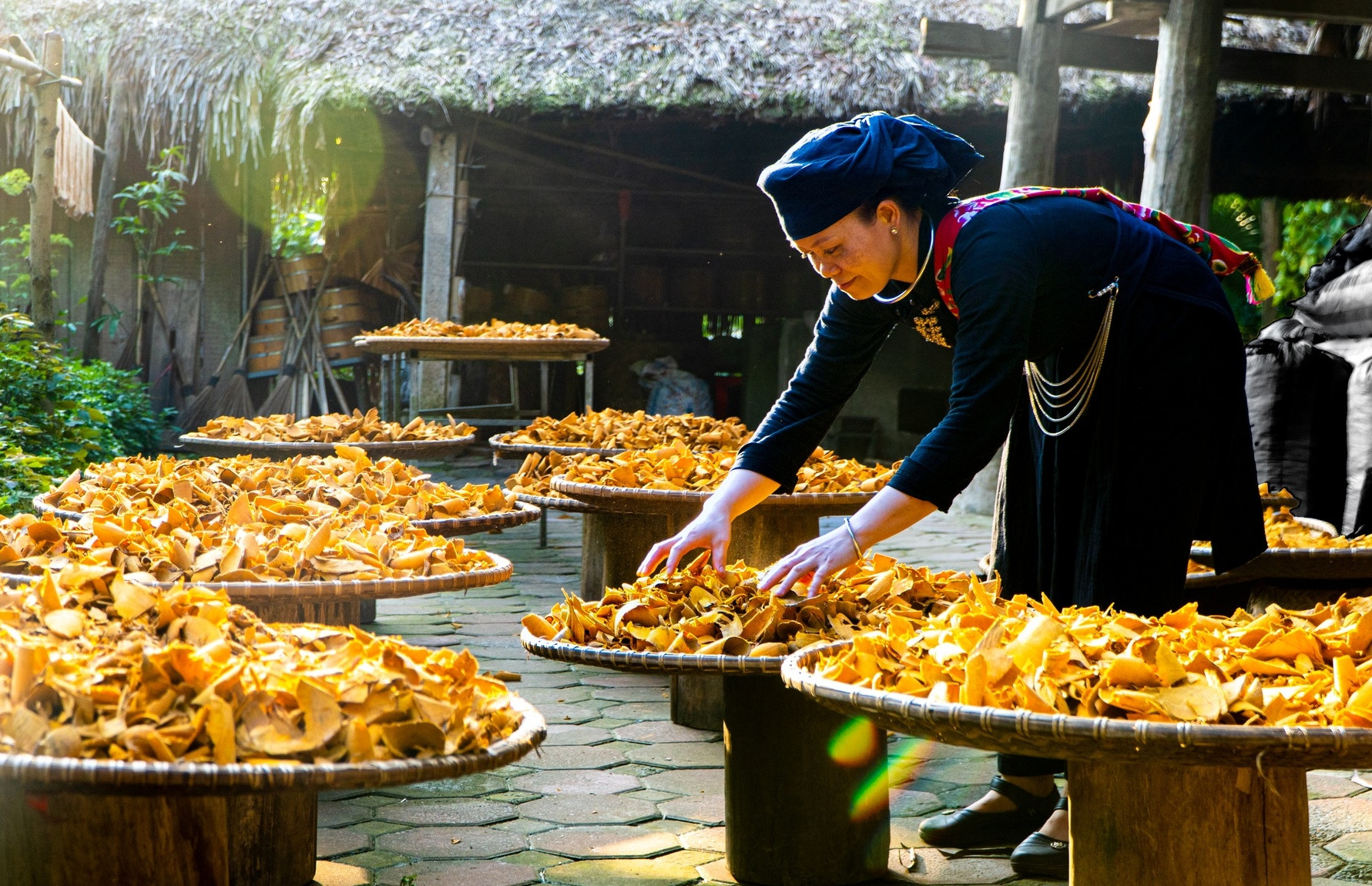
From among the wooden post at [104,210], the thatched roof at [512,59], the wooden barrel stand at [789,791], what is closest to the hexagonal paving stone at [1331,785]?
the wooden barrel stand at [789,791]

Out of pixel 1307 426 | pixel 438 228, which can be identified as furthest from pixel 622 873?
pixel 438 228

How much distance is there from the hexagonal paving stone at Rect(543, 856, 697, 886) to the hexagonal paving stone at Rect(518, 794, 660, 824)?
0.82 feet

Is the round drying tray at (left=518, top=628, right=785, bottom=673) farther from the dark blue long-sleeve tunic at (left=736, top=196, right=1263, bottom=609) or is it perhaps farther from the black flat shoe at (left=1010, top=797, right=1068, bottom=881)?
the black flat shoe at (left=1010, top=797, right=1068, bottom=881)

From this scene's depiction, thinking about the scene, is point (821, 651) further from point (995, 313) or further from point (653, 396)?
point (653, 396)

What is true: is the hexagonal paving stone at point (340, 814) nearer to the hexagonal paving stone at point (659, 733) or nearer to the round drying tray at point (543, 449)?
the hexagonal paving stone at point (659, 733)

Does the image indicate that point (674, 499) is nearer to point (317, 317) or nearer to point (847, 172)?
point (847, 172)

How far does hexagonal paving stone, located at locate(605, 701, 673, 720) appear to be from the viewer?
386 centimetres

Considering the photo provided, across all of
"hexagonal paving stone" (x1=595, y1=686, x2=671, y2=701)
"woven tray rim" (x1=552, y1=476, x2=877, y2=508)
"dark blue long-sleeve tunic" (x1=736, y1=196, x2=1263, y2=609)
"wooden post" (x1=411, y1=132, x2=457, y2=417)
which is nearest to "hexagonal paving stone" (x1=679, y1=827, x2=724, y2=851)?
"dark blue long-sleeve tunic" (x1=736, y1=196, x2=1263, y2=609)

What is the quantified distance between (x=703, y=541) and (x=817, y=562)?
0.36 metres

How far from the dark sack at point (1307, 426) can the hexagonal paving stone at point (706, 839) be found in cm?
289

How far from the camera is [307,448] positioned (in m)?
5.57

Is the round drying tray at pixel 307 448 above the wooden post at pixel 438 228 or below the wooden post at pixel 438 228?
below

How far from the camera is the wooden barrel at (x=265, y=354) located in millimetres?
10953

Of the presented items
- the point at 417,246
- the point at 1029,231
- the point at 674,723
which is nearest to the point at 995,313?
the point at 1029,231
